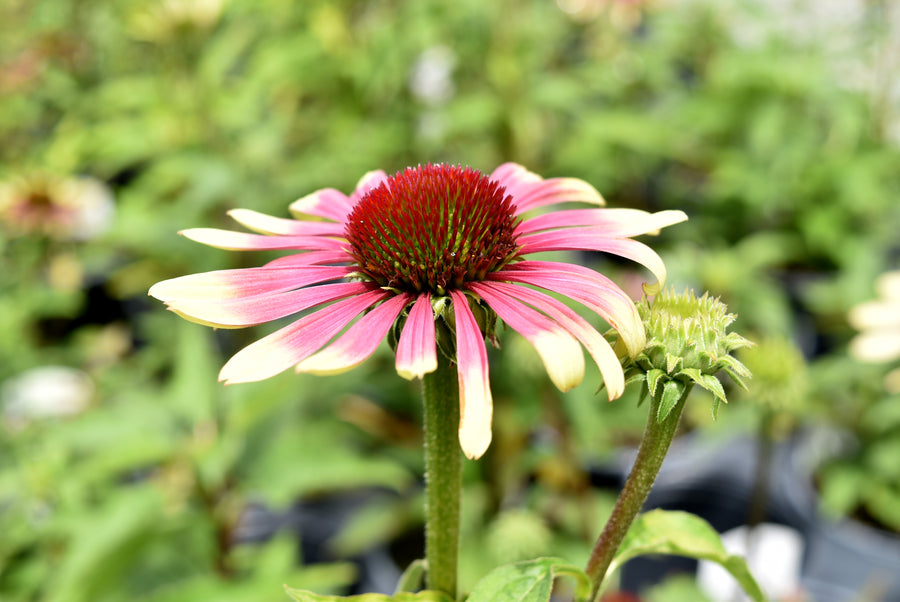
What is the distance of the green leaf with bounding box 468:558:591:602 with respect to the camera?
278 millimetres

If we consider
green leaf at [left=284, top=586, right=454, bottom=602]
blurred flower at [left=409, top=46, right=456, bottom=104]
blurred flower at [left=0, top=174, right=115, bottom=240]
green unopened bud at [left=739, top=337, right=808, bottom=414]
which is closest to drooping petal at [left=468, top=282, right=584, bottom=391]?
green leaf at [left=284, top=586, right=454, bottom=602]

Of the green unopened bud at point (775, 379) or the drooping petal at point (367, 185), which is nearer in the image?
the drooping petal at point (367, 185)

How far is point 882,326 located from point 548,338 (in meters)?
0.73

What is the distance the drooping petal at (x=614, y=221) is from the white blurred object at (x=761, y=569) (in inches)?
19.8

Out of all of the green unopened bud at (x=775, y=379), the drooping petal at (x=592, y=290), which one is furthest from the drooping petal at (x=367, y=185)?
the green unopened bud at (x=775, y=379)

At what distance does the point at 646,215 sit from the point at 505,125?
94 cm

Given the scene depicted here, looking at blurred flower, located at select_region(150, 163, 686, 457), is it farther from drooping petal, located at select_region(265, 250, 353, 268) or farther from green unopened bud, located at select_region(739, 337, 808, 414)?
green unopened bud, located at select_region(739, 337, 808, 414)

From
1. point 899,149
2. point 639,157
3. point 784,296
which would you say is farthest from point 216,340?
point 899,149

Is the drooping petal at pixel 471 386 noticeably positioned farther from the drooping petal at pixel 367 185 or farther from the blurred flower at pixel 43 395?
the blurred flower at pixel 43 395

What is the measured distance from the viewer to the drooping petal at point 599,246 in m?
0.31

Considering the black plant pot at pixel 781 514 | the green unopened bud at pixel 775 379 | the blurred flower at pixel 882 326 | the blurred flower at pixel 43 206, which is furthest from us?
the blurred flower at pixel 43 206

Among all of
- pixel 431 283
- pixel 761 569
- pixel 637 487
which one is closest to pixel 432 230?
pixel 431 283

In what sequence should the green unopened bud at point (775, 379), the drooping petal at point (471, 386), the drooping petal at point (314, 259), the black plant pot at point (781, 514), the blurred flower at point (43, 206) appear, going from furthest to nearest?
the blurred flower at point (43, 206), the black plant pot at point (781, 514), the green unopened bud at point (775, 379), the drooping petal at point (314, 259), the drooping petal at point (471, 386)

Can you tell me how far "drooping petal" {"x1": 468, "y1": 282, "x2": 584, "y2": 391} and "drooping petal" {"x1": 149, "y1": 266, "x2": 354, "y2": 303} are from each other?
8 cm
